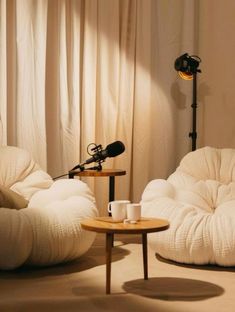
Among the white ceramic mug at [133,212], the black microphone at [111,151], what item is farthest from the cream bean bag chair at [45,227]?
the white ceramic mug at [133,212]

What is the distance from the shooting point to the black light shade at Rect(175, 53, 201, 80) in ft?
14.4

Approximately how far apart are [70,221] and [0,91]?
1.46 metres

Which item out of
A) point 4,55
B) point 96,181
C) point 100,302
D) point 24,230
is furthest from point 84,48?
point 100,302

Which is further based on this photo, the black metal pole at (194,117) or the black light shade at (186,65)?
the black metal pole at (194,117)

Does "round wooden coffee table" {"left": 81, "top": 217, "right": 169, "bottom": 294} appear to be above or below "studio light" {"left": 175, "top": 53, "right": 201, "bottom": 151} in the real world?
below

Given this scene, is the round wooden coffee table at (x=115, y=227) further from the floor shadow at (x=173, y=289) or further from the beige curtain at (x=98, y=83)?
the beige curtain at (x=98, y=83)

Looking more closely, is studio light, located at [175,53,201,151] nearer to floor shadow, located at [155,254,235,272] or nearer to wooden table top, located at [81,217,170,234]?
floor shadow, located at [155,254,235,272]

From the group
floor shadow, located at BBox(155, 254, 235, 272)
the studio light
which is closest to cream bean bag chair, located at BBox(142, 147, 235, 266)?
floor shadow, located at BBox(155, 254, 235, 272)

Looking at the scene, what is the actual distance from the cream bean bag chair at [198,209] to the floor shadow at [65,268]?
37cm

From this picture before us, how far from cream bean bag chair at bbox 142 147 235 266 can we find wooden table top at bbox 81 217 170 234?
0.45 metres

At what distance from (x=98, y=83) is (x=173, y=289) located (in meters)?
2.25

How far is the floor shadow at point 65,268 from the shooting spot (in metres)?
2.98

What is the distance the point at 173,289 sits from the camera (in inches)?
107

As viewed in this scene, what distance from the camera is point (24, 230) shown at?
9.68 feet
